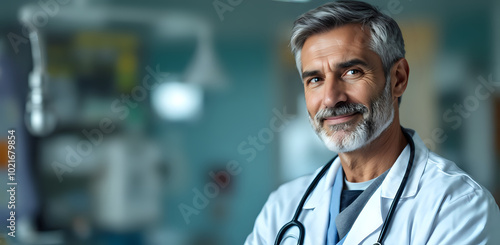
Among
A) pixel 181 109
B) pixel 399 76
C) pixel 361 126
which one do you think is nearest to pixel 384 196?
pixel 361 126

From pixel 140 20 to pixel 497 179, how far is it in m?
1.51

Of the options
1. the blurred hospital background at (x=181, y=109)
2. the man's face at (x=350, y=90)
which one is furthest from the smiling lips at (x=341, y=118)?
the blurred hospital background at (x=181, y=109)

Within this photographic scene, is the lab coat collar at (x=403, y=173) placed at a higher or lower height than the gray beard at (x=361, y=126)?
lower

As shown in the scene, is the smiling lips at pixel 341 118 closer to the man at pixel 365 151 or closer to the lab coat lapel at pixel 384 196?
the man at pixel 365 151

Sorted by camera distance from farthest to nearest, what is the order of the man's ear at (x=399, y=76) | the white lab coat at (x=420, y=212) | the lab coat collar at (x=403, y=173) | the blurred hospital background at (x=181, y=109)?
the blurred hospital background at (x=181, y=109)
the man's ear at (x=399, y=76)
the lab coat collar at (x=403, y=173)
the white lab coat at (x=420, y=212)

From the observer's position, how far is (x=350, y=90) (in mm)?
1104

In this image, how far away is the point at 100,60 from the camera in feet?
6.57

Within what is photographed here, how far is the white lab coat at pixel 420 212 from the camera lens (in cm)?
95

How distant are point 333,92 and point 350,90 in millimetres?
38

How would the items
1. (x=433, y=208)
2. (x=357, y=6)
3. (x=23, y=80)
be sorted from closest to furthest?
(x=433, y=208), (x=357, y=6), (x=23, y=80)

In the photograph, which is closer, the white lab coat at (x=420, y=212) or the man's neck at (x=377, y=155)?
the white lab coat at (x=420, y=212)

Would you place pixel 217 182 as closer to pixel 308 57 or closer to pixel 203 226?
pixel 203 226

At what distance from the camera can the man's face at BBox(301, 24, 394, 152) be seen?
43.4 inches

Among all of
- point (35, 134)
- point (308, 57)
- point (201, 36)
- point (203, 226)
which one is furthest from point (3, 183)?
point (308, 57)
